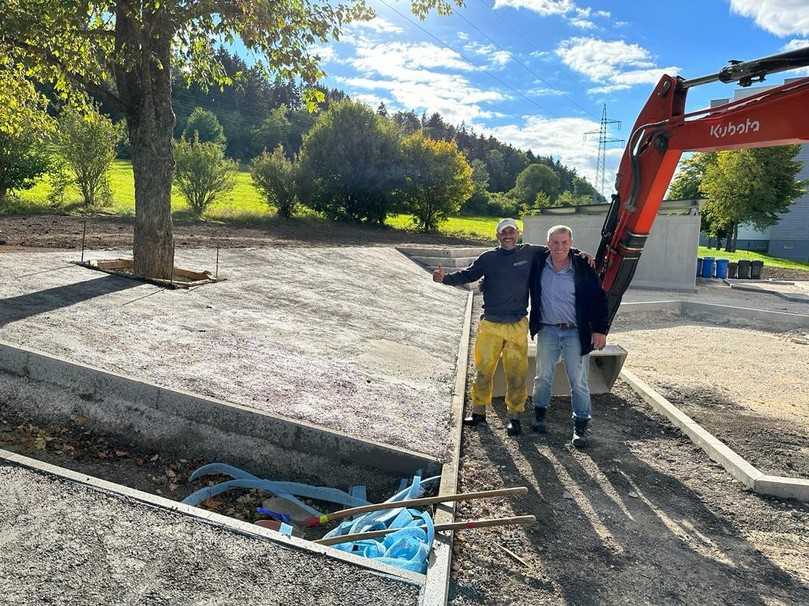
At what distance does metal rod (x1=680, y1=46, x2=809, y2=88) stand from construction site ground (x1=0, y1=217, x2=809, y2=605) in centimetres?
345

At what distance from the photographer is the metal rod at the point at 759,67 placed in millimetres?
4736

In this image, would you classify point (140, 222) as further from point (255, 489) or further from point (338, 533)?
point (338, 533)

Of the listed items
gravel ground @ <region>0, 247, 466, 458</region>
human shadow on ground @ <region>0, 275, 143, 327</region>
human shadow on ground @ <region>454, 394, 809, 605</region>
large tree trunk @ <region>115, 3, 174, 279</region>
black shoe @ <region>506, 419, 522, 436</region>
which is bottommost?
human shadow on ground @ <region>454, 394, 809, 605</region>

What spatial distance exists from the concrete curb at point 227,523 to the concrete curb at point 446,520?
9 cm

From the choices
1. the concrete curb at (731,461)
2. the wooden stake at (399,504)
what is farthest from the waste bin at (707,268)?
the wooden stake at (399,504)

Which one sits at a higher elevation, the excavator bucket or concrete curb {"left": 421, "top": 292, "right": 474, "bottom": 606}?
the excavator bucket

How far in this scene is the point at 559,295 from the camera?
549cm

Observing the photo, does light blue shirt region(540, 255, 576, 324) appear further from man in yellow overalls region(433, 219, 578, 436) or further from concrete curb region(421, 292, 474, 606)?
concrete curb region(421, 292, 474, 606)

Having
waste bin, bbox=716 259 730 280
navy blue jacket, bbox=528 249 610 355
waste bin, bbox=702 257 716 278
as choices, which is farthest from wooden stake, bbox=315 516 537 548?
waste bin, bbox=716 259 730 280

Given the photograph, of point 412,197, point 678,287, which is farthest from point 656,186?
point 412,197

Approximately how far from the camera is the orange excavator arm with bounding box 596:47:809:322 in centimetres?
511

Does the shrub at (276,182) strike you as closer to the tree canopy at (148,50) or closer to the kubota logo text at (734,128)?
the tree canopy at (148,50)

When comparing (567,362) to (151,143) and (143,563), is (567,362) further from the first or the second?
(151,143)

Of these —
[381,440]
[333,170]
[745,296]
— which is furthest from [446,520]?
[333,170]
